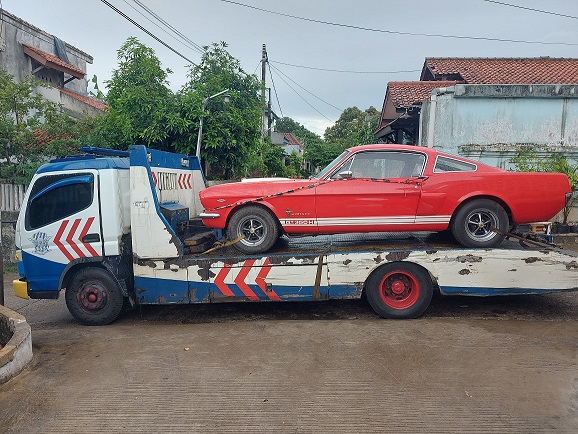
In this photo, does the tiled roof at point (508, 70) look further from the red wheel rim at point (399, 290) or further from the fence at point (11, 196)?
the fence at point (11, 196)

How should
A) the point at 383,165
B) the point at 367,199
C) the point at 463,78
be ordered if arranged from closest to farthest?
the point at 367,199
the point at 383,165
the point at 463,78

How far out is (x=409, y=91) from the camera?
16828mm

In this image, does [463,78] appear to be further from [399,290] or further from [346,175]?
[399,290]

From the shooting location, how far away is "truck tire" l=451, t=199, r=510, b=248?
20.1 feet

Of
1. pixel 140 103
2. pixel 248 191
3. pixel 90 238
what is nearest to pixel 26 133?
pixel 140 103

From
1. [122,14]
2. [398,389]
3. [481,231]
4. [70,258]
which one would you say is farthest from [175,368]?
[122,14]

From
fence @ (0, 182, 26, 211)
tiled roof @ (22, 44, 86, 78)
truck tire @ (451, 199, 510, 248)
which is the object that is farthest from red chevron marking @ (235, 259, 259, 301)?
tiled roof @ (22, 44, 86, 78)

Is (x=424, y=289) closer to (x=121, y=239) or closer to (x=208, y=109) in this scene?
(x=121, y=239)

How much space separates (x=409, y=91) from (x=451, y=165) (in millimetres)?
11427

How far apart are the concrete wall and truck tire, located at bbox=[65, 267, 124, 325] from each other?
32.9 feet

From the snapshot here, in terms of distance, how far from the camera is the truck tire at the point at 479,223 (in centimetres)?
612

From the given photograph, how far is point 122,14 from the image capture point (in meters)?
11.2

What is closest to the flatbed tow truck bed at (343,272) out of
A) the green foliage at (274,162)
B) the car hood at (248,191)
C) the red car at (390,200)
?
the red car at (390,200)

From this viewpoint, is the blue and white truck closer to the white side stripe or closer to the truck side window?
the truck side window
